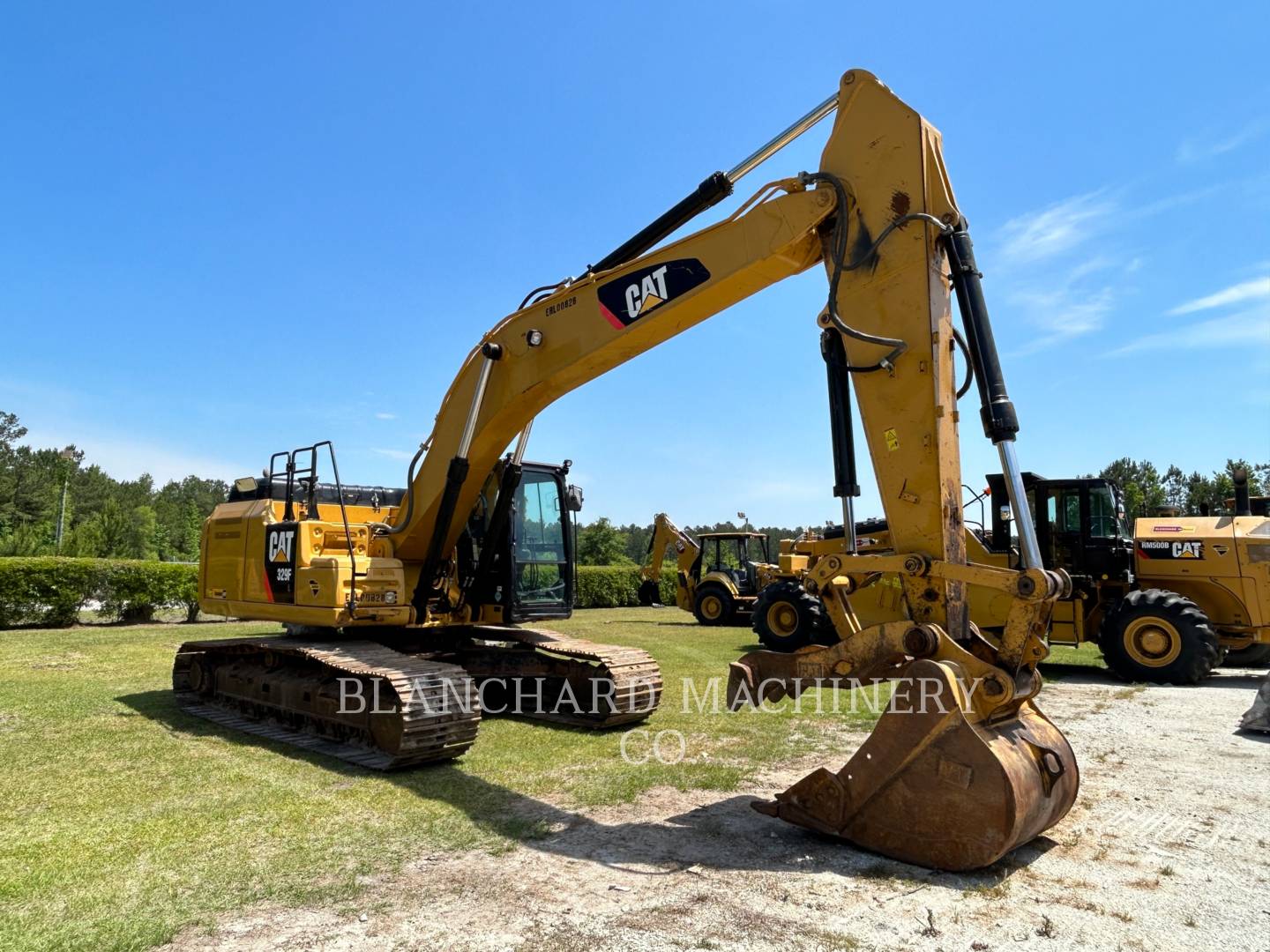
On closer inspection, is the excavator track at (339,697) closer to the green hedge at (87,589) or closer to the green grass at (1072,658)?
the green hedge at (87,589)

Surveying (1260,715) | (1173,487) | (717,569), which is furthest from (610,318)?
(1173,487)

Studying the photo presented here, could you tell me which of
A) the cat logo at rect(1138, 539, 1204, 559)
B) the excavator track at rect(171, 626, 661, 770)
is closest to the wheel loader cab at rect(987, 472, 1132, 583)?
the cat logo at rect(1138, 539, 1204, 559)

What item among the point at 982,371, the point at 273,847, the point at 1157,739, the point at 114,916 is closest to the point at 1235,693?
the point at 1157,739

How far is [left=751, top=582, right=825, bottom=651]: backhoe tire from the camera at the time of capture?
15.0m

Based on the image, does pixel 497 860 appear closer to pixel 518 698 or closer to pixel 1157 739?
pixel 518 698

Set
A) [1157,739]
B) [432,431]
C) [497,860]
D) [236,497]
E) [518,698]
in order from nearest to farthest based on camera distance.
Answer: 1. [497,860]
2. [1157,739]
3. [432,431]
4. [518,698]
5. [236,497]

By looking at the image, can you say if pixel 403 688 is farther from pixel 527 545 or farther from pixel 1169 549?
pixel 1169 549

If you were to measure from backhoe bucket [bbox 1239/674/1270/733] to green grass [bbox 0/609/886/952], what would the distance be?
3428mm

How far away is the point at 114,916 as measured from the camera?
3.85 m

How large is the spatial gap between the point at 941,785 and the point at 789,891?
941mm

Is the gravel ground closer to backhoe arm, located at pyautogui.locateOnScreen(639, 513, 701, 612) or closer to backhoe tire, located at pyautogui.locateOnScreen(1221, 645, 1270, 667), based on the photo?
backhoe tire, located at pyautogui.locateOnScreen(1221, 645, 1270, 667)

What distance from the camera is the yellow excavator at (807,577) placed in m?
4.51

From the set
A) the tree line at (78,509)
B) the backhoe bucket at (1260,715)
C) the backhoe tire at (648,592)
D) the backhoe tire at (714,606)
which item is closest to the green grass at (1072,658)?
the backhoe bucket at (1260,715)

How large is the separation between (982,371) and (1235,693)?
8.01 m
